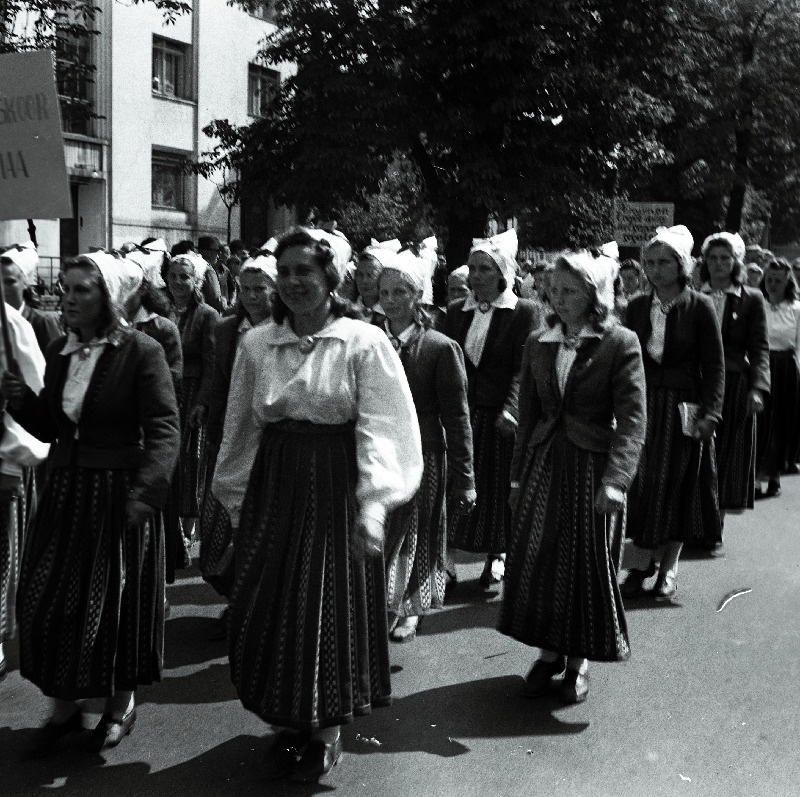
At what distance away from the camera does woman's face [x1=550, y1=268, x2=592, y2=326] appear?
5324mm

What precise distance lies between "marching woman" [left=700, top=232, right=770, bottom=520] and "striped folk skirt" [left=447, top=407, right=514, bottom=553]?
2016 mm

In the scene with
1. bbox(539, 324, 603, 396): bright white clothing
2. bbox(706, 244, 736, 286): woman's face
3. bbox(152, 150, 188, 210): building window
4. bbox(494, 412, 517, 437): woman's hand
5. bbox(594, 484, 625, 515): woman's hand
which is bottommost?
bbox(594, 484, 625, 515): woman's hand

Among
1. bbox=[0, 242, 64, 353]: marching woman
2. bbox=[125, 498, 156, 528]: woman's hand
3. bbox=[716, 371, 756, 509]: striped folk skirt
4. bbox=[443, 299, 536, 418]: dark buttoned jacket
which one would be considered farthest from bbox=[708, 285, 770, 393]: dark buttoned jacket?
bbox=[125, 498, 156, 528]: woman's hand

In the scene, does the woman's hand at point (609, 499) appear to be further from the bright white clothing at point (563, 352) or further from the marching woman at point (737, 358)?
the marching woman at point (737, 358)

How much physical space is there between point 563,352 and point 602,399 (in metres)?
0.28

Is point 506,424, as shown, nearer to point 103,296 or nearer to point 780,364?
point 103,296

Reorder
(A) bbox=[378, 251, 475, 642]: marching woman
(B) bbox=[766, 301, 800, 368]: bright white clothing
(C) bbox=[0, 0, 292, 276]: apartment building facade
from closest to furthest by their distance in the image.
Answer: (A) bbox=[378, 251, 475, 642]: marching woman < (B) bbox=[766, 301, 800, 368]: bright white clothing < (C) bbox=[0, 0, 292, 276]: apartment building facade

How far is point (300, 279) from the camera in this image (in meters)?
4.36

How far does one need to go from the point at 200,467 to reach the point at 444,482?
5.87ft

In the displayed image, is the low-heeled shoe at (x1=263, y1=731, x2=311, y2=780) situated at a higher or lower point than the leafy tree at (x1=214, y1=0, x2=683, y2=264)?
lower

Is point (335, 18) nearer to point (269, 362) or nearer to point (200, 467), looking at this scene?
point (200, 467)

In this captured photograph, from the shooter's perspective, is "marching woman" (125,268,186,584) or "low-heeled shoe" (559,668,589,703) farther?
"marching woman" (125,268,186,584)

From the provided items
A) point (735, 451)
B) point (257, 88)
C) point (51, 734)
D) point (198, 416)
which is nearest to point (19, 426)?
point (51, 734)

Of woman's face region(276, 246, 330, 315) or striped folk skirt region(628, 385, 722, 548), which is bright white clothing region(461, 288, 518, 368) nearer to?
striped folk skirt region(628, 385, 722, 548)
